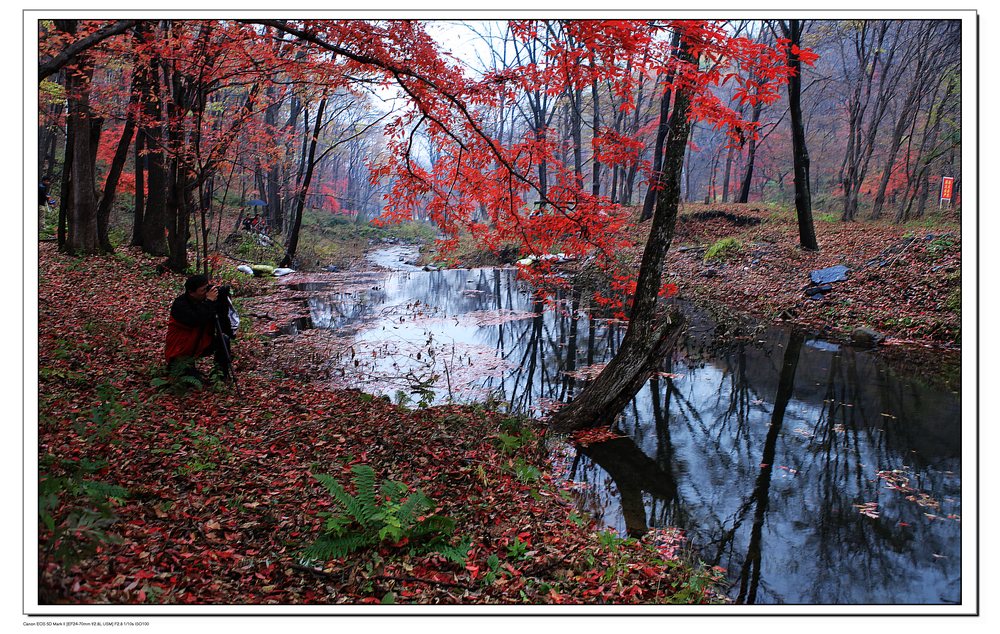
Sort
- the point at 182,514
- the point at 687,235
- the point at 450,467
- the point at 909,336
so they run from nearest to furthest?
the point at 182,514 → the point at 450,467 → the point at 909,336 → the point at 687,235

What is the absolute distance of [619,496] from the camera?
A: 595cm

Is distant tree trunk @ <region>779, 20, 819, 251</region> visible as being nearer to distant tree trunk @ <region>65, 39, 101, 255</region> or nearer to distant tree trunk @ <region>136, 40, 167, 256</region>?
distant tree trunk @ <region>136, 40, 167, 256</region>

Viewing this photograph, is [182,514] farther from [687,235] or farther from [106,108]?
[687,235]

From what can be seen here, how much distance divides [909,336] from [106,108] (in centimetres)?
1957

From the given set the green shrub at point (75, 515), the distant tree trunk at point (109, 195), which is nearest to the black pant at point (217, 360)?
the green shrub at point (75, 515)

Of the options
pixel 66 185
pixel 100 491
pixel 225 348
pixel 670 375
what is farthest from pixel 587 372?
pixel 66 185

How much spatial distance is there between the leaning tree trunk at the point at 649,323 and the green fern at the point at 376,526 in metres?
3.48

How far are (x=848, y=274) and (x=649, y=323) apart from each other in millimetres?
10115

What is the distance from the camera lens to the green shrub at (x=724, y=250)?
18688 millimetres

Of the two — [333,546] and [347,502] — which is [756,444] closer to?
[347,502]

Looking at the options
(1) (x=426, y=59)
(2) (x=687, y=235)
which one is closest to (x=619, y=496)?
(1) (x=426, y=59)

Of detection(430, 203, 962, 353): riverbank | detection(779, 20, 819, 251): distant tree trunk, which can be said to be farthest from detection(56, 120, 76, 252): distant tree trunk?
detection(779, 20, 819, 251): distant tree trunk

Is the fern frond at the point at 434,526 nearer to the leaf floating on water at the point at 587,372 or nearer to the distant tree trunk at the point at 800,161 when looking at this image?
the leaf floating on water at the point at 587,372

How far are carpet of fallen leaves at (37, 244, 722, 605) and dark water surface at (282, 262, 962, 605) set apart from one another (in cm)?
76
